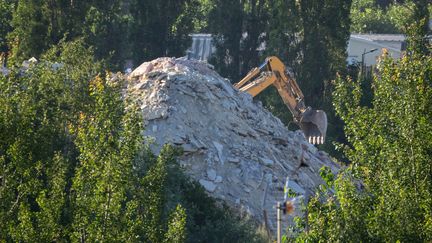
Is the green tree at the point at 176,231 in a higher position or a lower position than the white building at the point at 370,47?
higher

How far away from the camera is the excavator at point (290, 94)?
41656mm

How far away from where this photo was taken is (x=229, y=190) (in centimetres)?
3309

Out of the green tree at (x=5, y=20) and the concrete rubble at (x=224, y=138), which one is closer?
the concrete rubble at (x=224, y=138)

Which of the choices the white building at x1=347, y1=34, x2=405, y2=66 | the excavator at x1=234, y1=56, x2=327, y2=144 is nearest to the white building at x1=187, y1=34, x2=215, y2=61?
the white building at x1=347, y1=34, x2=405, y2=66

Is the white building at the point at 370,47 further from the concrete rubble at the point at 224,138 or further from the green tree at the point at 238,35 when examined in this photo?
the concrete rubble at the point at 224,138

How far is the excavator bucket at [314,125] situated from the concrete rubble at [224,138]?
4.23m

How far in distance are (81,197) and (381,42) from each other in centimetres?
4589

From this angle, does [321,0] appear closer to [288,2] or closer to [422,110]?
[288,2]

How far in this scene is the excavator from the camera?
137 feet

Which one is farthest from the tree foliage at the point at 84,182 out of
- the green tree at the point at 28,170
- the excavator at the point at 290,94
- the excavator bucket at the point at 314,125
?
the excavator bucket at the point at 314,125

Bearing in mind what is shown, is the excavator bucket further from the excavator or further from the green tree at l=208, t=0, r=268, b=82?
the green tree at l=208, t=0, r=268, b=82

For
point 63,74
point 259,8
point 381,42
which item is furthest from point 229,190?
point 381,42

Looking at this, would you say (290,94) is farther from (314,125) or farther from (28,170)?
(28,170)

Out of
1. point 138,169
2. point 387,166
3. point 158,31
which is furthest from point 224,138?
point 158,31
